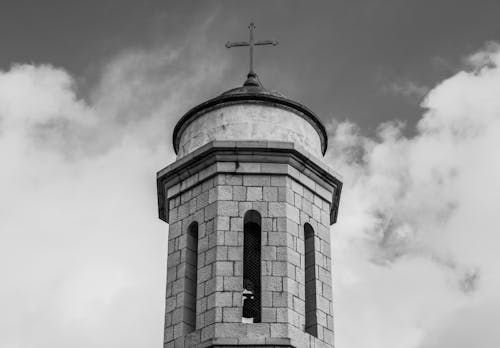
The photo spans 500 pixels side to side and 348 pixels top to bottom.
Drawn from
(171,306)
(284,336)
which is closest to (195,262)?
(171,306)

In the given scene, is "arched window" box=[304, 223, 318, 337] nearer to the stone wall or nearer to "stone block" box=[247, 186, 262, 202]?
the stone wall

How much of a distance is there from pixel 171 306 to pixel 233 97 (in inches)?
139

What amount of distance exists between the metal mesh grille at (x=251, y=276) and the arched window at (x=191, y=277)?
0.75 meters

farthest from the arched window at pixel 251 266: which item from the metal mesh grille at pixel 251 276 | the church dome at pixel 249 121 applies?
the church dome at pixel 249 121

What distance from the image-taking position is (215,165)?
14766mm

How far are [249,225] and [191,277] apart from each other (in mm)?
1184

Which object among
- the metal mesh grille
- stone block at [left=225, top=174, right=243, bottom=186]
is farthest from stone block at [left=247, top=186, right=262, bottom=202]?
the metal mesh grille

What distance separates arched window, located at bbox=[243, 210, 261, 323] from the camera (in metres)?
14.3

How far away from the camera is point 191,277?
14.4m

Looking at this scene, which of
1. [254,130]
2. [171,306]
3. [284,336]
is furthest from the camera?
[254,130]

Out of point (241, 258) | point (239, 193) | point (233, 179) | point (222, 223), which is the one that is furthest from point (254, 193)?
point (241, 258)

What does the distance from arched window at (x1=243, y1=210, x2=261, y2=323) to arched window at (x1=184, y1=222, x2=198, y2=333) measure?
0.75 metres

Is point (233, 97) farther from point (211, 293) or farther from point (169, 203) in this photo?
point (211, 293)

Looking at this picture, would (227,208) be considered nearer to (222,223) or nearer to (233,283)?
(222,223)
